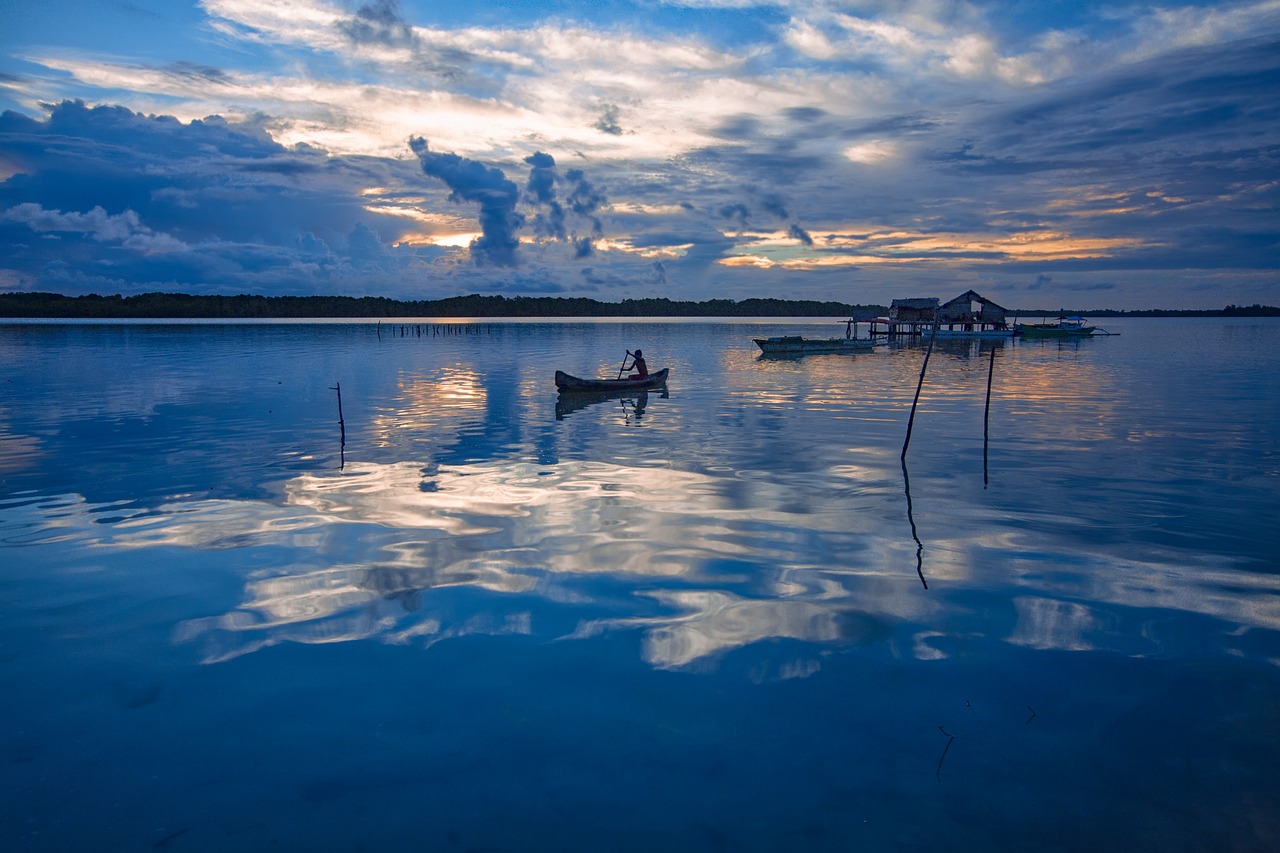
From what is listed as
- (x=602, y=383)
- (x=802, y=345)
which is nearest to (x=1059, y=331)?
(x=802, y=345)

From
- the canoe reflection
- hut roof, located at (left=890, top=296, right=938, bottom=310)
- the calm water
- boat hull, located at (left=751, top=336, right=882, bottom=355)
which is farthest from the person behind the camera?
hut roof, located at (left=890, top=296, right=938, bottom=310)

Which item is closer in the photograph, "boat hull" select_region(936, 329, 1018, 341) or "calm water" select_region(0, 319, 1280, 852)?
"calm water" select_region(0, 319, 1280, 852)

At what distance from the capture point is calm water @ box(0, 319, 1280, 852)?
5391mm

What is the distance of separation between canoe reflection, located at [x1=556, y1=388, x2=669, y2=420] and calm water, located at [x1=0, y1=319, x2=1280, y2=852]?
8.55 metres

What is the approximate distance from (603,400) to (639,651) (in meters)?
21.8

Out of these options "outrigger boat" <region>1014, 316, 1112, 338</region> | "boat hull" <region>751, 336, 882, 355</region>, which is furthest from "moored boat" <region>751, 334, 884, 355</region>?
"outrigger boat" <region>1014, 316, 1112, 338</region>

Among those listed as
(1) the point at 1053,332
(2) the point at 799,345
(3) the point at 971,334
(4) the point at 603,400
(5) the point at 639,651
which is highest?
(1) the point at 1053,332

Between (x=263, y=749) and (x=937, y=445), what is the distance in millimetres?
17276

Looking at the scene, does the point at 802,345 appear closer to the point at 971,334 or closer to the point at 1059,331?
the point at 971,334

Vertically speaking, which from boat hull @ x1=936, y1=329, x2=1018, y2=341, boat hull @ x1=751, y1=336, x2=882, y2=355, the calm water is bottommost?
the calm water

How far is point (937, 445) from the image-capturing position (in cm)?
1945

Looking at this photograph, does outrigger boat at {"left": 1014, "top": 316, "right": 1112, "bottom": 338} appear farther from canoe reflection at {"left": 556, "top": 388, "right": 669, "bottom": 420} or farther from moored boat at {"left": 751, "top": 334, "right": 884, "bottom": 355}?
canoe reflection at {"left": 556, "top": 388, "right": 669, "bottom": 420}

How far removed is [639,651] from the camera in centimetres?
773

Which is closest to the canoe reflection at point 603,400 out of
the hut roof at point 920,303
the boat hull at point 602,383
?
the boat hull at point 602,383
